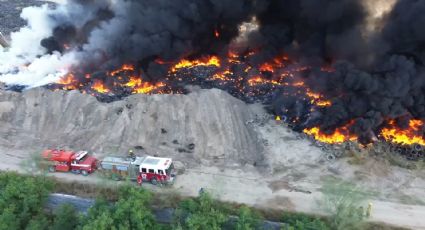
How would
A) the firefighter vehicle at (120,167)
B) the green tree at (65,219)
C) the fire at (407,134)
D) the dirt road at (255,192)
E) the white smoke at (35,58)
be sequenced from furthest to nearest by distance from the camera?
1. the white smoke at (35,58)
2. the fire at (407,134)
3. the firefighter vehicle at (120,167)
4. the dirt road at (255,192)
5. the green tree at (65,219)

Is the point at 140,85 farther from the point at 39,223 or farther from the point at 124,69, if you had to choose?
the point at 39,223

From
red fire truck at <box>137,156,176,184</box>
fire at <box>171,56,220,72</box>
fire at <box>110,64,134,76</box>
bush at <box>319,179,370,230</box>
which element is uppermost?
fire at <box>171,56,220,72</box>

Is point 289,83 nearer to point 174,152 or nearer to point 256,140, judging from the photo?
point 256,140

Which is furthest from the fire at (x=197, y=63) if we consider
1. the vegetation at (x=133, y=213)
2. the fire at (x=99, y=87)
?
the vegetation at (x=133, y=213)

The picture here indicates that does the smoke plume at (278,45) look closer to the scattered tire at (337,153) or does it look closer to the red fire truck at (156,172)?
the scattered tire at (337,153)

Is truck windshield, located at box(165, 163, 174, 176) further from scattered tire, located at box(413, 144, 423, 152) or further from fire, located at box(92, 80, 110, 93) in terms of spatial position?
scattered tire, located at box(413, 144, 423, 152)

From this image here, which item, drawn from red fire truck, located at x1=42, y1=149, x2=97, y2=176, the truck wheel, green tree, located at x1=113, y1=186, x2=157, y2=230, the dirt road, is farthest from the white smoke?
green tree, located at x1=113, y1=186, x2=157, y2=230

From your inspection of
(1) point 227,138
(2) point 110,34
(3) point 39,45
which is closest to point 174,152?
(1) point 227,138
